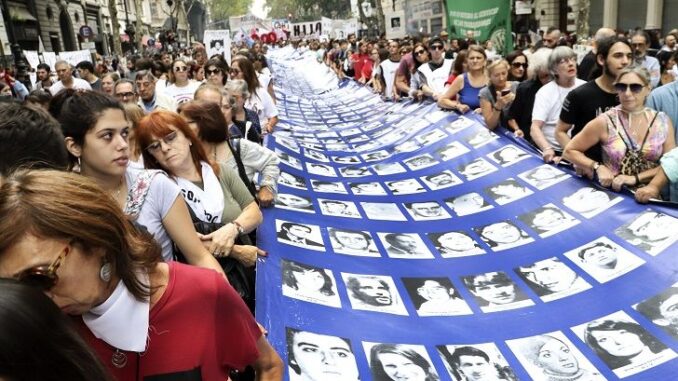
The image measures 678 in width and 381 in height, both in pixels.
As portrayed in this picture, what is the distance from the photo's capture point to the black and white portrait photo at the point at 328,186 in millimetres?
5082

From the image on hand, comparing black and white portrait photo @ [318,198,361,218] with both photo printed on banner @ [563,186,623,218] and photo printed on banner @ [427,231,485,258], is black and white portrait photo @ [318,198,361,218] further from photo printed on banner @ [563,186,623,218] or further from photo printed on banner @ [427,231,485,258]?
photo printed on banner @ [563,186,623,218]

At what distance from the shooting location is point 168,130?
2.65 m

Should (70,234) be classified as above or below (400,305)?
above

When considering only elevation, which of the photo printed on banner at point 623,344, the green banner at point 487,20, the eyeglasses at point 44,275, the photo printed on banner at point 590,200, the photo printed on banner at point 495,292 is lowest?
the photo printed on banner at point 495,292

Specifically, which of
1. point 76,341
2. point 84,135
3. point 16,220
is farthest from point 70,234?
point 84,135

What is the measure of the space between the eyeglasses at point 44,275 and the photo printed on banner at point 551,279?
8.02ft

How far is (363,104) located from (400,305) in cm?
866

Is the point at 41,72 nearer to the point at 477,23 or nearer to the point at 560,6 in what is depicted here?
the point at 477,23

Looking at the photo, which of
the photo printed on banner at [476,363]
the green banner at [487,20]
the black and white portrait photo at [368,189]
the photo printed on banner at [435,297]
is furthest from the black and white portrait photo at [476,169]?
the green banner at [487,20]

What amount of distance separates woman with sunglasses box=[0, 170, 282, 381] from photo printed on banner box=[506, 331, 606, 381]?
143cm

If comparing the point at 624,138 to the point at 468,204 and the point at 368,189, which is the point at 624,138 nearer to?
the point at 468,204

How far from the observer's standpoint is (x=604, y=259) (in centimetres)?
308

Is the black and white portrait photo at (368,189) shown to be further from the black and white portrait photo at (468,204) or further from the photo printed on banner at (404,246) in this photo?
the photo printed on banner at (404,246)

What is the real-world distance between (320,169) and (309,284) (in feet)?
9.81
